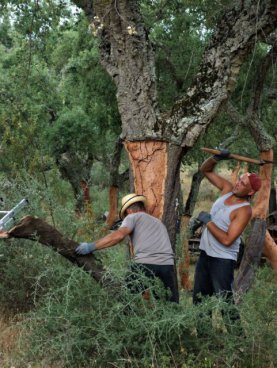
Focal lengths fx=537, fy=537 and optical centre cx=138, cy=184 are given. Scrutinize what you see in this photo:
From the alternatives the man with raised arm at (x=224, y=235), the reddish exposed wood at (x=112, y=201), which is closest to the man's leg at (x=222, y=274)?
the man with raised arm at (x=224, y=235)

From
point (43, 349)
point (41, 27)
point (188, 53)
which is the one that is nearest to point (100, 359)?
point (43, 349)

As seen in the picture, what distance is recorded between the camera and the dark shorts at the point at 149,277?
4.46 metres

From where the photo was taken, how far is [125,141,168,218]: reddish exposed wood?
18.1 feet

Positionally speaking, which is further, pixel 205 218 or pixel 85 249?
pixel 205 218

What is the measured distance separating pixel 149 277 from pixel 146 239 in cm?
34

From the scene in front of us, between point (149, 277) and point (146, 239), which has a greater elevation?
point (146, 239)

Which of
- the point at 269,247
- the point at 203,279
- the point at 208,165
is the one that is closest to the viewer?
the point at 203,279

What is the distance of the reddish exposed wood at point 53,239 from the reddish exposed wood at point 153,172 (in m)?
1.02

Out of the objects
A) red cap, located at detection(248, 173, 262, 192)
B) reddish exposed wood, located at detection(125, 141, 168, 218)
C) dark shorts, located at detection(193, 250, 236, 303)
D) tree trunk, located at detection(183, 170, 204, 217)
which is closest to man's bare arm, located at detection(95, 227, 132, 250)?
reddish exposed wood, located at detection(125, 141, 168, 218)

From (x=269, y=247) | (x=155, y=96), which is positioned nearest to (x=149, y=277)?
(x=155, y=96)

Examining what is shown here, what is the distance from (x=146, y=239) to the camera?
16.2ft

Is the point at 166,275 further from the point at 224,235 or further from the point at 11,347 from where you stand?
the point at 11,347

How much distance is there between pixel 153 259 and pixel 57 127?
10.7 m

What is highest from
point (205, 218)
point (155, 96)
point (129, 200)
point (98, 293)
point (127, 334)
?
point (155, 96)
